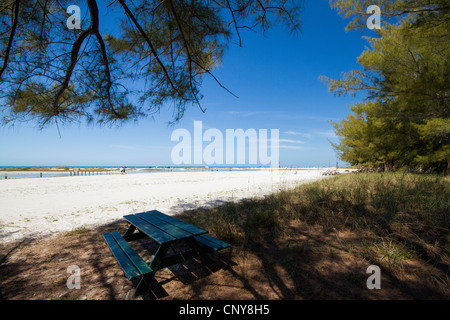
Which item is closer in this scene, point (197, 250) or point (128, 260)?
point (128, 260)

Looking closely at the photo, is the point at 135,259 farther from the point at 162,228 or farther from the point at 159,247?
the point at 162,228

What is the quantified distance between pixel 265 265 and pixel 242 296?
57 centimetres

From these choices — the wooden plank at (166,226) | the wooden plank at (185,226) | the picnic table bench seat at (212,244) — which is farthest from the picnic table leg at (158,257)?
the picnic table bench seat at (212,244)

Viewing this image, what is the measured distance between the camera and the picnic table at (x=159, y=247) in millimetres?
1898

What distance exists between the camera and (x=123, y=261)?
2053 mm

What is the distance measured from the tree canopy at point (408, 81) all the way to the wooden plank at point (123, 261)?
21.3ft

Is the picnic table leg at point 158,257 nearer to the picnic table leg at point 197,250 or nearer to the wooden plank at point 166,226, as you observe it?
the wooden plank at point 166,226

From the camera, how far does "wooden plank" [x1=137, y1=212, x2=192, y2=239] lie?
2189mm

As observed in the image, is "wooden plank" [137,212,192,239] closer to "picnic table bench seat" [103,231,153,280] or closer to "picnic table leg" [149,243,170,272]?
"picnic table leg" [149,243,170,272]

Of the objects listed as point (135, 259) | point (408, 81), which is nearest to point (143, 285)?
point (135, 259)

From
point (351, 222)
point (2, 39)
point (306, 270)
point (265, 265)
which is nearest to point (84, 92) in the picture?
point (2, 39)

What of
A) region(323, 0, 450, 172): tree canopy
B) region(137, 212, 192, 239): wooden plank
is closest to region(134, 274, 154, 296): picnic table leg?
region(137, 212, 192, 239): wooden plank

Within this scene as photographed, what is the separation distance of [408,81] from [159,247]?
8329mm
